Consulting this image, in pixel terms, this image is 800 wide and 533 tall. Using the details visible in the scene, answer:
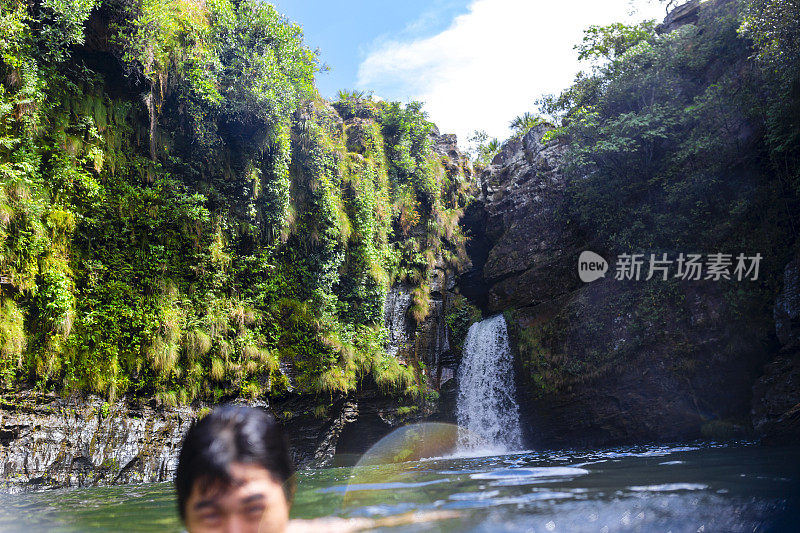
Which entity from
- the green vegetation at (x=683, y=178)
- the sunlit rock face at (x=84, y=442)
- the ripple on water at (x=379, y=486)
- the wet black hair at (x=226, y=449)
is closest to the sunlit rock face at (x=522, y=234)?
the green vegetation at (x=683, y=178)

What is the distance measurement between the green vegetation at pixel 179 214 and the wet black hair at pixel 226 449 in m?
7.17

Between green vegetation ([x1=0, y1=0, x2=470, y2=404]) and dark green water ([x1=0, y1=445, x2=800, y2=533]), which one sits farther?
green vegetation ([x1=0, y1=0, x2=470, y2=404])

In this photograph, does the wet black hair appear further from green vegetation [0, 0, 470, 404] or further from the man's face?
green vegetation [0, 0, 470, 404]

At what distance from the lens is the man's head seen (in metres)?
1.17

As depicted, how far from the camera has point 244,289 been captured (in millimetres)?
9961

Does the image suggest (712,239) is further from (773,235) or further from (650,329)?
(650,329)

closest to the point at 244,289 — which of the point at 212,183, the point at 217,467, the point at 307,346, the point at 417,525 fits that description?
the point at 307,346

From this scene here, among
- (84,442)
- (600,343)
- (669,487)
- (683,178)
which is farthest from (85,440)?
(683,178)

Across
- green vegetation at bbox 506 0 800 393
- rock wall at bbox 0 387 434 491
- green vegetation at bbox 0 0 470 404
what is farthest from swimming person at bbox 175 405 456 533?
green vegetation at bbox 506 0 800 393

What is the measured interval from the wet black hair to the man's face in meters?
0.02

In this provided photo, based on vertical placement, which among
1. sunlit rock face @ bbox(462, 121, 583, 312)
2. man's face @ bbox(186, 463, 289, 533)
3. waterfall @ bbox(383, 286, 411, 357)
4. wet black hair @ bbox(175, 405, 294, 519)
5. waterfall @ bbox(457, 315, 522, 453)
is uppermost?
sunlit rock face @ bbox(462, 121, 583, 312)

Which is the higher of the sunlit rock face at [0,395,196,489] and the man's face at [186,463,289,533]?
the man's face at [186,463,289,533]

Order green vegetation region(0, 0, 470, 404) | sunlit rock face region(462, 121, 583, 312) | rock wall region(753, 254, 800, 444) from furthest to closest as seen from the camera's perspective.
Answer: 1. sunlit rock face region(462, 121, 583, 312)
2. rock wall region(753, 254, 800, 444)
3. green vegetation region(0, 0, 470, 404)

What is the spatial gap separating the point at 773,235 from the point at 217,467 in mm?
13622
